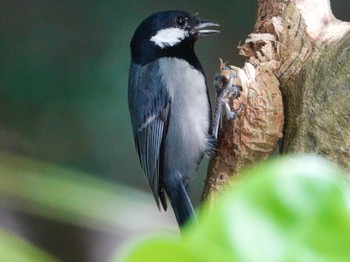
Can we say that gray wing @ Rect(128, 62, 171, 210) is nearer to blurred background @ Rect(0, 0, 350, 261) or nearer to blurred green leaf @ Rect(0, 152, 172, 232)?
blurred background @ Rect(0, 0, 350, 261)

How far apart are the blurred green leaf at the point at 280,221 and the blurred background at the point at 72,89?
2816mm

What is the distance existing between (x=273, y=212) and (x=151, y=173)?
1.81 metres

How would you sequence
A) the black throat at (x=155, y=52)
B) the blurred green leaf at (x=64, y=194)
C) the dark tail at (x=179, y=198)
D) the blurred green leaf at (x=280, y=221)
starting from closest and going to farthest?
the blurred green leaf at (x=280, y=221) → the blurred green leaf at (x=64, y=194) → the dark tail at (x=179, y=198) → the black throat at (x=155, y=52)

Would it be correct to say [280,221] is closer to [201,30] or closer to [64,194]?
[64,194]

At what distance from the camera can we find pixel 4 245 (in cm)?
28

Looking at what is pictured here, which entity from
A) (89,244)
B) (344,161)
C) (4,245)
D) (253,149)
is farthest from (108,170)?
(4,245)

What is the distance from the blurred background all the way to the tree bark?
4.84 ft

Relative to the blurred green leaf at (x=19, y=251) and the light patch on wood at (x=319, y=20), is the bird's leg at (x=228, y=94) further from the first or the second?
the blurred green leaf at (x=19, y=251)

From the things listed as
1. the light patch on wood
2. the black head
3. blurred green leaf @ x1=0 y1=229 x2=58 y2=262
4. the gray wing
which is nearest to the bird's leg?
the light patch on wood

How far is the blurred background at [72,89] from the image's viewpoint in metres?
3.10

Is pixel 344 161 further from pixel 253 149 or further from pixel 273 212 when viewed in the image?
pixel 273 212

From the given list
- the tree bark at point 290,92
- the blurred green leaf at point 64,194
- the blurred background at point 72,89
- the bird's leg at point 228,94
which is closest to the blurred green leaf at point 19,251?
the blurred green leaf at point 64,194

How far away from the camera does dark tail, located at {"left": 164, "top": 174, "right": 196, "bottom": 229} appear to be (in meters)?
1.98

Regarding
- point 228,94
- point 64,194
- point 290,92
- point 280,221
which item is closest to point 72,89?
point 228,94
